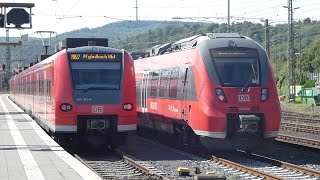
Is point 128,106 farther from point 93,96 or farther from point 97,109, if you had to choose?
point 93,96

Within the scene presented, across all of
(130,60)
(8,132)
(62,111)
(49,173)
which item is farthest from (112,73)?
(8,132)

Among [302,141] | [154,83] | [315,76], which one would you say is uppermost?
[315,76]

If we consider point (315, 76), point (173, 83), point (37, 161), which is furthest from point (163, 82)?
point (315, 76)

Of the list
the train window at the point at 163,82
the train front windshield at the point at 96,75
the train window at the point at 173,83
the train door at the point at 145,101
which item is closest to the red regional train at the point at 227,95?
the train window at the point at 173,83

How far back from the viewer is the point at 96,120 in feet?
54.2

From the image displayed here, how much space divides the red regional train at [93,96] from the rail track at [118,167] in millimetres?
497

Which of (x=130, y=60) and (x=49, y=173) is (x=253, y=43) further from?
(x=49, y=173)

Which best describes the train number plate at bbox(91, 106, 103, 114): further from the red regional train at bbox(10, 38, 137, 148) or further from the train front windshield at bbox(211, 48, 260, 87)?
the train front windshield at bbox(211, 48, 260, 87)

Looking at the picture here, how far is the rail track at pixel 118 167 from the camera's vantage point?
1314cm

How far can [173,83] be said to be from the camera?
61.7 ft

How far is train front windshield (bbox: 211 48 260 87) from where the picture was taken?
15.9 metres

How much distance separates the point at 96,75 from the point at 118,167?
3242 mm

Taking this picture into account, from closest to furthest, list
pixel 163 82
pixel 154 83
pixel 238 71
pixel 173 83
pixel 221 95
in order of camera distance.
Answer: pixel 221 95 → pixel 238 71 → pixel 173 83 → pixel 163 82 → pixel 154 83

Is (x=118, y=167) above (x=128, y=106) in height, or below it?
below
